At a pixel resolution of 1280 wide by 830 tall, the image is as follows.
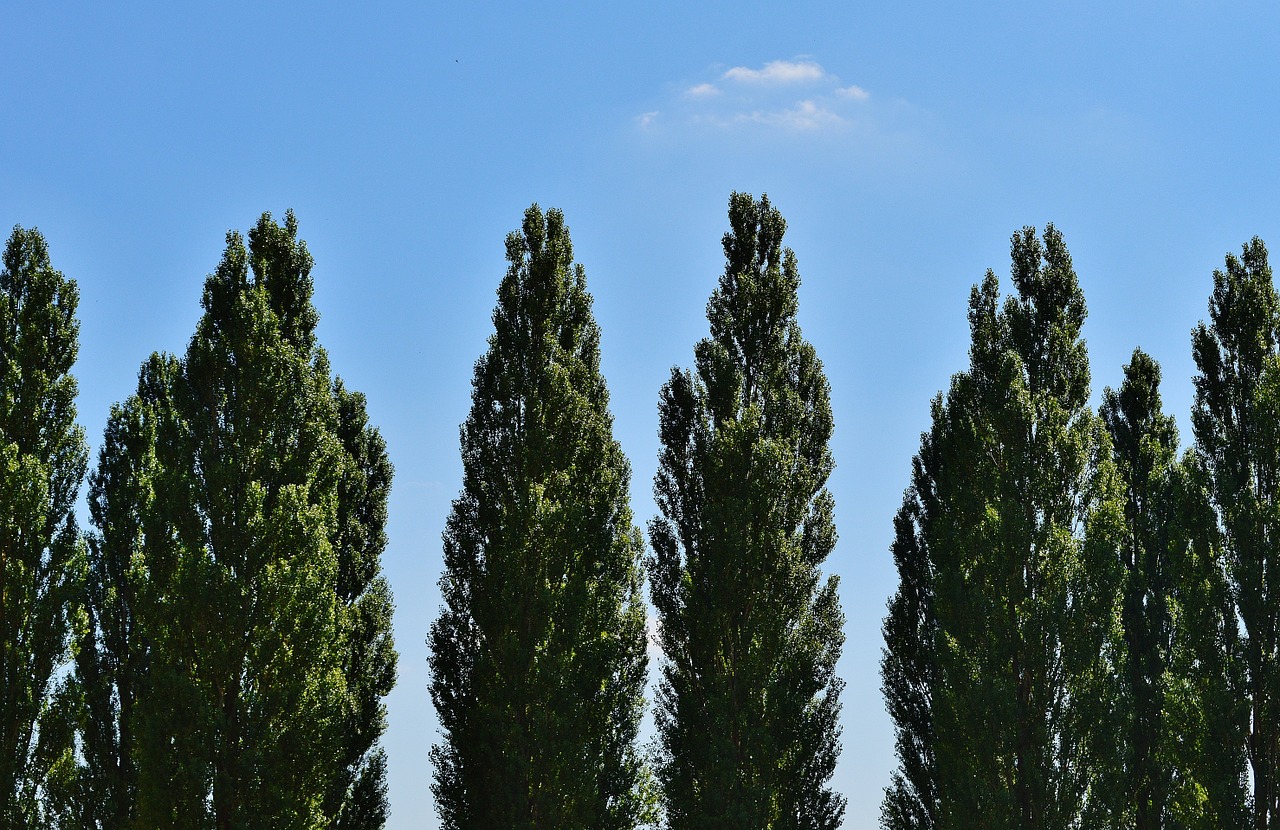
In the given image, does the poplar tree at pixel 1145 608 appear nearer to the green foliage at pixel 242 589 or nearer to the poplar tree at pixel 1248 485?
the poplar tree at pixel 1248 485

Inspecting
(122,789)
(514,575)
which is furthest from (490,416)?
(122,789)

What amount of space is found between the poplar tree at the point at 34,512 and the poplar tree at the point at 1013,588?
16.5m

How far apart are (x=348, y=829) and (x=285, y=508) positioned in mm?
6619

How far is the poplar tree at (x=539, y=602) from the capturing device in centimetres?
2177

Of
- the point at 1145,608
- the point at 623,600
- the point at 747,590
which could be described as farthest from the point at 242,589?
the point at 1145,608

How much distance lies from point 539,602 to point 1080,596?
398 inches


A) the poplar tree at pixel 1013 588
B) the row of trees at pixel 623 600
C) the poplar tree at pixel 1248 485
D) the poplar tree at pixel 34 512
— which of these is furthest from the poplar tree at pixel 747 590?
the poplar tree at pixel 34 512

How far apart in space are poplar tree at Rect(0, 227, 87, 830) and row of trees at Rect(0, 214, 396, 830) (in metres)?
0.04

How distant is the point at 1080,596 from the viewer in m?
23.1

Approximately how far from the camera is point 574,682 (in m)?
→ 22.3

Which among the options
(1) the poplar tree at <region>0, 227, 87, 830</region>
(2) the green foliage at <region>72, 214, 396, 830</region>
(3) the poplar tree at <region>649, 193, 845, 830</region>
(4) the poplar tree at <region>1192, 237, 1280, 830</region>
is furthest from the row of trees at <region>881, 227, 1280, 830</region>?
(1) the poplar tree at <region>0, 227, 87, 830</region>

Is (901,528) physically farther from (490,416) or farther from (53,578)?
(53,578)

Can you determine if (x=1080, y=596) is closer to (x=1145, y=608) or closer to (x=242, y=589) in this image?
(x=1145, y=608)

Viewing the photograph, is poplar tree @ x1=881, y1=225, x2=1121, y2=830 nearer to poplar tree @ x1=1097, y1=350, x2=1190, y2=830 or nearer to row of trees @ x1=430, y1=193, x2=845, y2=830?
poplar tree @ x1=1097, y1=350, x2=1190, y2=830
